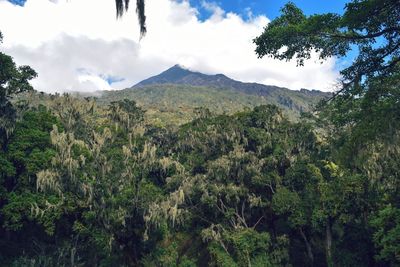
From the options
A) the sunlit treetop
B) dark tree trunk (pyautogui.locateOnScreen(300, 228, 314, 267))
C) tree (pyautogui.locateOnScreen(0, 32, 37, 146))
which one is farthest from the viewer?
dark tree trunk (pyautogui.locateOnScreen(300, 228, 314, 267))

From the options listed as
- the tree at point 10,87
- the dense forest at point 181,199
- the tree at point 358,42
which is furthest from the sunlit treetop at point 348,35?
the tree at point 10,87

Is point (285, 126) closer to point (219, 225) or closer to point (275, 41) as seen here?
point (219, 225)

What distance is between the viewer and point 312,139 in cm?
3083

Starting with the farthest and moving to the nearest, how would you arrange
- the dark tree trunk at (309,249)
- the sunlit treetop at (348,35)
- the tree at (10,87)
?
the dark tree trunk at (309,249)
the tree at (10,87)
the sunlit treetop at (348,35)

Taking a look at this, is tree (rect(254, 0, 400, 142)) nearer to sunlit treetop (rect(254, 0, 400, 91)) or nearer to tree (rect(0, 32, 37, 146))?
sunlit treetop (rect(254, 0, 400, 91))

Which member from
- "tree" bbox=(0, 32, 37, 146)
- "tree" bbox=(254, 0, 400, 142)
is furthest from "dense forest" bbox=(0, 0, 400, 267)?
"tree" bbox=(254, 0, 400, 142)

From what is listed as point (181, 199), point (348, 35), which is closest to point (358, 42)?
point (348, 35)

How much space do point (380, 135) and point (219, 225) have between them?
18.9 metres

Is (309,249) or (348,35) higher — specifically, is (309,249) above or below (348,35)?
below

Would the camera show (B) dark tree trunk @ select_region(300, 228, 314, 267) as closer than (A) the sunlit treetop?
No

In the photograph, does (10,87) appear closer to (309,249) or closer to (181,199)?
(181,199)

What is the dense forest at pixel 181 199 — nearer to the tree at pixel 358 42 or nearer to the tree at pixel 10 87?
the tree at pixel 10 87

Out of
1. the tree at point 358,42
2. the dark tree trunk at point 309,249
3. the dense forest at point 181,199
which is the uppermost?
the tree at point 358,42

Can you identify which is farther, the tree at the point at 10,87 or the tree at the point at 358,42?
the tree at the point at 10,87
